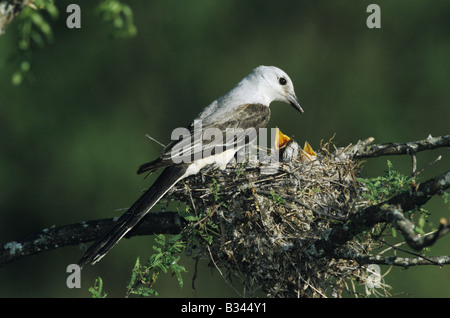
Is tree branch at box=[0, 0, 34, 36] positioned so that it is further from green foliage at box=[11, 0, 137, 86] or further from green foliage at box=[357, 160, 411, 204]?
green foliage at box=[357, 160, 411, 204]

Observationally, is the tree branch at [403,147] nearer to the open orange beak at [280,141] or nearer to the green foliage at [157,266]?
the open orange beak at [280,141]

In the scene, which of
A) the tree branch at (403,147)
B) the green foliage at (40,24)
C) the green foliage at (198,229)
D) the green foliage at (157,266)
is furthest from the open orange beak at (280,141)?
the green foliage at (40,24)

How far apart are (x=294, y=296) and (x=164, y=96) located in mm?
5669

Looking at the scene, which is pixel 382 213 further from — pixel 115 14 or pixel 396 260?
pixel 115 14

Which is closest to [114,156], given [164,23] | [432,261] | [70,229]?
[164,23]

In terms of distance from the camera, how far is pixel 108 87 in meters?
9.77

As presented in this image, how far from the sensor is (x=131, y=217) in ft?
15.0

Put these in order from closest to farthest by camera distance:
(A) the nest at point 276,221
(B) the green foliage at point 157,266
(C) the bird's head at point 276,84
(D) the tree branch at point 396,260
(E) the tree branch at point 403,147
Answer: (D) the tree branch at point 396,260 → (B) the green foliage at point 157,266 → (A) the nest at point 276,221 → (E) the tree branch at point 403,147 → (C) the bird's head at point 276,84

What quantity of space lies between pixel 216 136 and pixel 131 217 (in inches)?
41.7

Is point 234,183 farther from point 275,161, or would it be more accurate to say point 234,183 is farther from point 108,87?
point 108,87

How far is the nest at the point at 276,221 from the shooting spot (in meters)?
4.39

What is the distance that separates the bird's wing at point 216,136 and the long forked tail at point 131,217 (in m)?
0.11

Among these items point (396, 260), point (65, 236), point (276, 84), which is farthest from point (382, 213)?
point (276, 84)

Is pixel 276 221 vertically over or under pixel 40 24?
under
